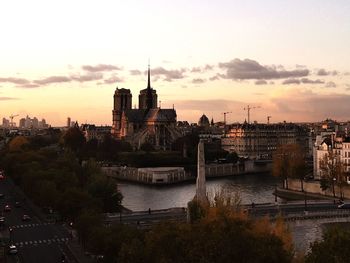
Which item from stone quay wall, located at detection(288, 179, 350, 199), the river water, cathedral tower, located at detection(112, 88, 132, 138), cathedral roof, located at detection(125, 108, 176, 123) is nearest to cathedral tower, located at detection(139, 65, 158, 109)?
cathedral tower, located at detection(112, 88, 132, 138)

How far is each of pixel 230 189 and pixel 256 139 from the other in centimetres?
6111

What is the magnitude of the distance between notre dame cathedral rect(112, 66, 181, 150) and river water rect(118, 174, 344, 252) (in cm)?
4290

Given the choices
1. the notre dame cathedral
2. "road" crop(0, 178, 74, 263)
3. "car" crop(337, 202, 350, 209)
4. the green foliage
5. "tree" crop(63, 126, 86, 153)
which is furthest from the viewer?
the notre dame cathedral

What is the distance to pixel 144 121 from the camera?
162 m

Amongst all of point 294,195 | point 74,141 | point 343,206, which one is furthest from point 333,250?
point 74,141

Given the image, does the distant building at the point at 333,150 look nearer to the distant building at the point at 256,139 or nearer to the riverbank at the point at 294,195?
the riverbank at the point at 294,195

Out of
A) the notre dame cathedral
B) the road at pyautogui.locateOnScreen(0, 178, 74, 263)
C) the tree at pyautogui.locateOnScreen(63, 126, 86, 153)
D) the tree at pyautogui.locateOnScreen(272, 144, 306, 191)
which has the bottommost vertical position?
the road at pyautogui.locateOnScreen(0, 178, 74, 263)

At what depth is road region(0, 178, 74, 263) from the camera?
1357 inches

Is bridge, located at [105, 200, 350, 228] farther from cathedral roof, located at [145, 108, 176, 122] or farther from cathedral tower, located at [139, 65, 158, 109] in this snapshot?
cathedral tower, located at [139, 65, 158, 109]

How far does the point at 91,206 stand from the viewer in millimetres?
42750

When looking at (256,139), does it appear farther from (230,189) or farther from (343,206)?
(343,206)

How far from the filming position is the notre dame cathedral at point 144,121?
478ft

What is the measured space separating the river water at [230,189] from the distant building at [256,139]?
107 feet

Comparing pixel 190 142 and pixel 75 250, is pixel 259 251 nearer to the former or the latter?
pixel 75 250
